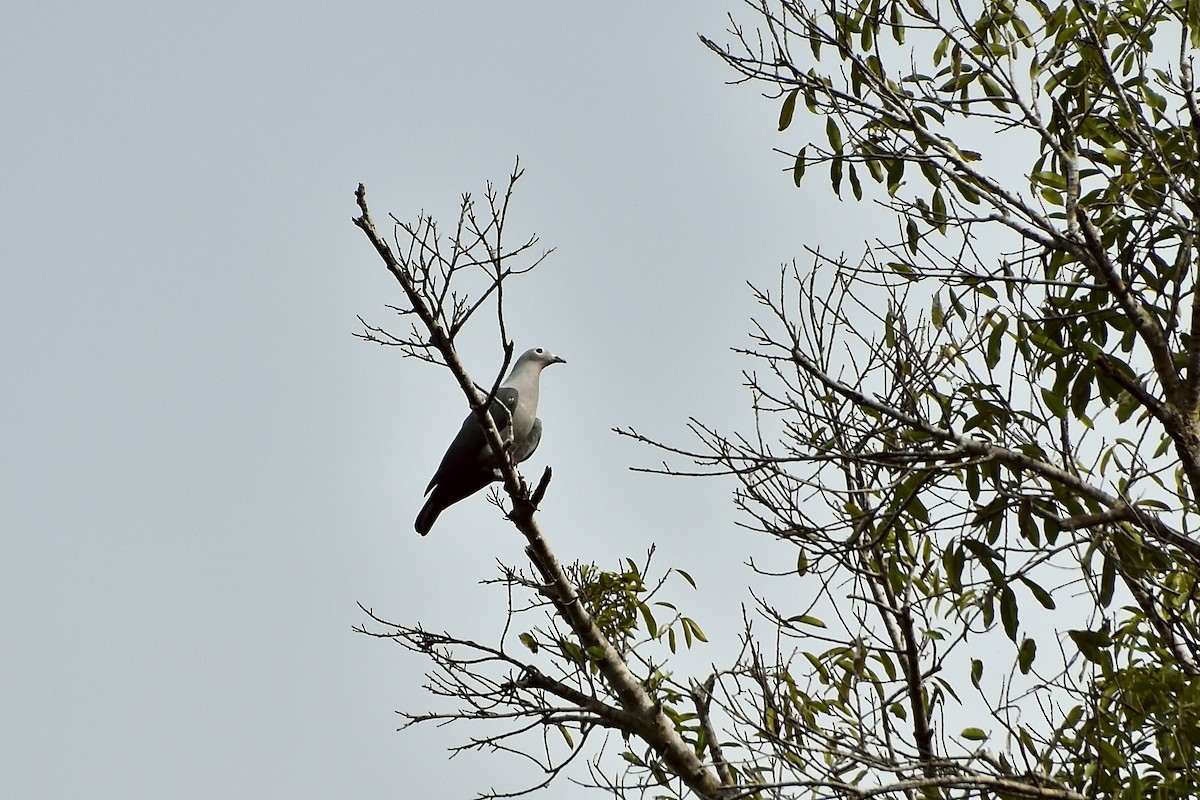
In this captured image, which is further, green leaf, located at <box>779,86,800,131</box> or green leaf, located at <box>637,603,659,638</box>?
green leaf, located at <box>637,603,659,638</box>

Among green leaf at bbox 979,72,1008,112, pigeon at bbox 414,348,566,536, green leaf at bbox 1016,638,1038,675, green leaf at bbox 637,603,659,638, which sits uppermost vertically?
pigeon at bbox 414,348,566,536

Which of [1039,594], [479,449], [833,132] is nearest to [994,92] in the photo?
[833,132]

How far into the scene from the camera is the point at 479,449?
675 cm

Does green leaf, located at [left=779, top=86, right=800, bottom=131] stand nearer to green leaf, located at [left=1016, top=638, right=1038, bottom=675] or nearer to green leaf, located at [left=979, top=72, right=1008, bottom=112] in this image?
green leaf, located at [left=979, top=72, right=1008, bottom=112]

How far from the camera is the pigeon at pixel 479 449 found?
6773 millimetres

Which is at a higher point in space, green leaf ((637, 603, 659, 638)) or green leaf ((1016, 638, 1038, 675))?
green leaf ((637, 603, 659, 638))

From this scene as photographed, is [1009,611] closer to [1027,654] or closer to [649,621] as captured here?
[1027,654]

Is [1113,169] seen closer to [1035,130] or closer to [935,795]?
[1035,130]

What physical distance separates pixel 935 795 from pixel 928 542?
782mm

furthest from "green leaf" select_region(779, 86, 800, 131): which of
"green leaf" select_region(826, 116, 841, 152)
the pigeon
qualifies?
the pigeon

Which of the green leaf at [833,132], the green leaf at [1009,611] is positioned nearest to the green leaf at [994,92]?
the green leaf at [833,132]

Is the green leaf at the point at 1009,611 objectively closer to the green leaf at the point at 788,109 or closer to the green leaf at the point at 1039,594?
the green leaf at the point at 1039,594

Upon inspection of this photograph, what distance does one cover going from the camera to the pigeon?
22.2 feet

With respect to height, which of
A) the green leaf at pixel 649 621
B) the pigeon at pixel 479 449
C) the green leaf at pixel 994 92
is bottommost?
the green leaf at pixel 649 621
